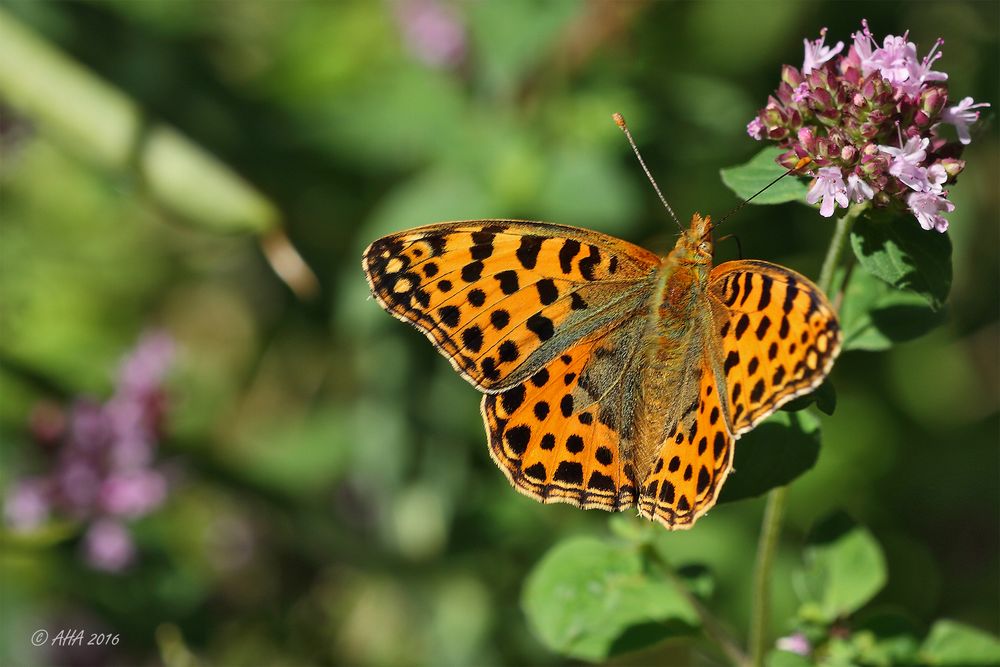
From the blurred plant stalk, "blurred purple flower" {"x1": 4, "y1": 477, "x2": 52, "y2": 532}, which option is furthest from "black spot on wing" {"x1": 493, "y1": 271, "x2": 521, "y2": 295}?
"blurred purple flower" {"x1": 4, "y1": 477, "x2": 52, "y2": 532}

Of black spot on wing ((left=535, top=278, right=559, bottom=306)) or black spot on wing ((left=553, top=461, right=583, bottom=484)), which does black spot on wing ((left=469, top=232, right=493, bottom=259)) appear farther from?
black spot on wing ((left=553, top=461, right=583, bottom=484))

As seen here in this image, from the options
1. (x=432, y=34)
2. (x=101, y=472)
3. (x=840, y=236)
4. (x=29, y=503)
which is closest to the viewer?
(x=840, y=236)

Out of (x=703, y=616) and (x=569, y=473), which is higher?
(x=569, y=473)

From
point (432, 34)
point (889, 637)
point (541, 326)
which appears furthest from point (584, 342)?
point (432, 34)

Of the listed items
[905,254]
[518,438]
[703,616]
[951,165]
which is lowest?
[703,616]

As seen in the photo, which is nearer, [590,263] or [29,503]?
[590,263]

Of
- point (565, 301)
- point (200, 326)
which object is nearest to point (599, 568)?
point (565, 301)

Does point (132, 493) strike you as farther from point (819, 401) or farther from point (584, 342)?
point (819, 401)
